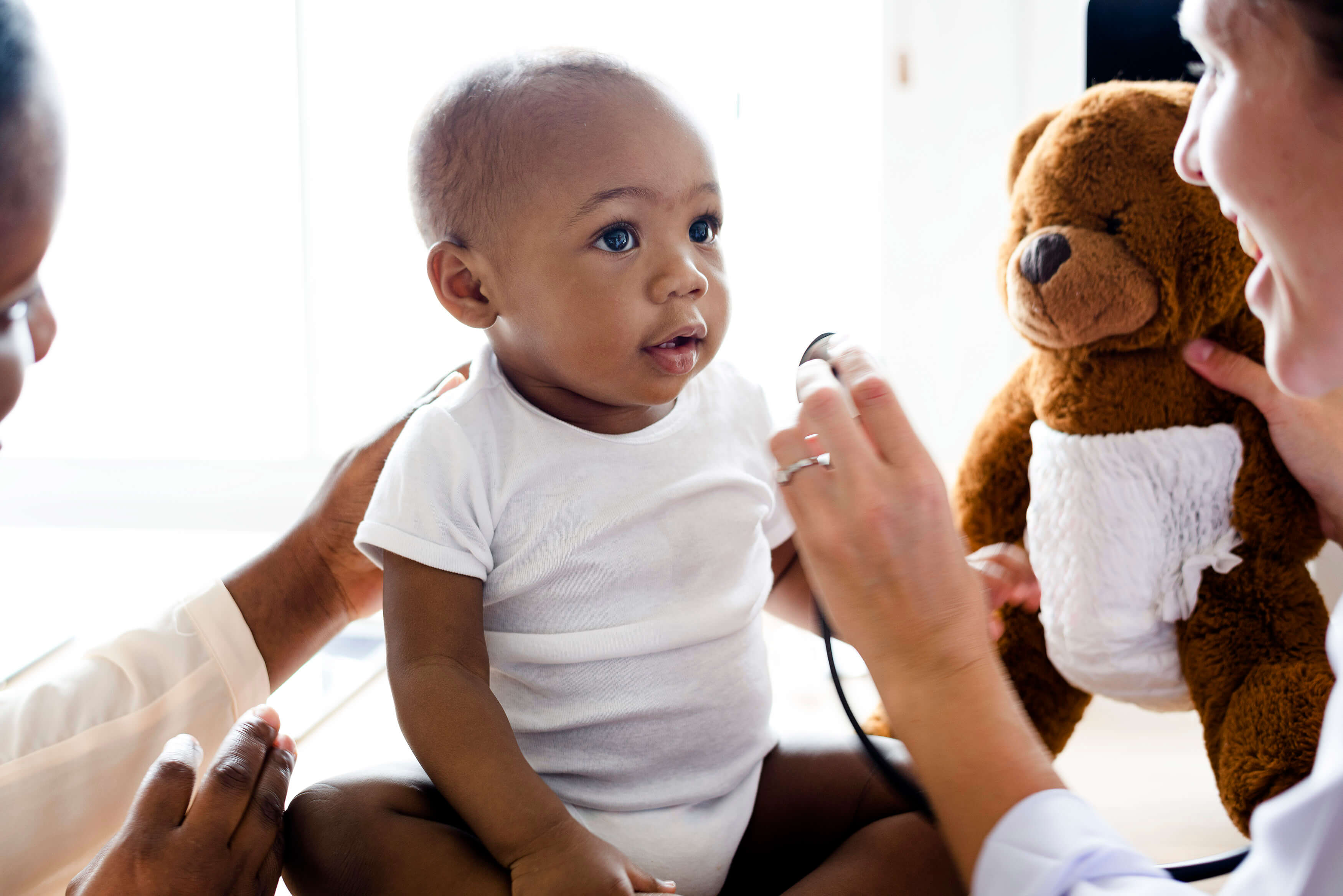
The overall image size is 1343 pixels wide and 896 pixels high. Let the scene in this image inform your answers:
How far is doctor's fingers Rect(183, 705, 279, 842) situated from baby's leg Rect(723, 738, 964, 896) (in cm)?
35

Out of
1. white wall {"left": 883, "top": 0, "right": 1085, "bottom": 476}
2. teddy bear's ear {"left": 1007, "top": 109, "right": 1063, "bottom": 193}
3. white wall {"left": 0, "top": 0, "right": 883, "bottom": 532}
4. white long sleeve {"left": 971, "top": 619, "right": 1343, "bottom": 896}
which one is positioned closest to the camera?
white long sleeve {"left": 971, "top": 619, "right": 1343, "bottom": 896}

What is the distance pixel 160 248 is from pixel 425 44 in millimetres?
625

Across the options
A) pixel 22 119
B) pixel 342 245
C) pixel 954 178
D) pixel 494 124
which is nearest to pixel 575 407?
pixel 494 124

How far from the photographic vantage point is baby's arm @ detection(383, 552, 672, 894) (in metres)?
0.64

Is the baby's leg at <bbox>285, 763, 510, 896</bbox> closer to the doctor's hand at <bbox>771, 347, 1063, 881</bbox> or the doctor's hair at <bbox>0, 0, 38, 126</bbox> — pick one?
the doctor's hand at <bbox>771, 347, 1063, 881</bbox>

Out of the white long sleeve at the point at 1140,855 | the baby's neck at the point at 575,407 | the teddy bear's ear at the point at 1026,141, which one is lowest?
the white long sleeve at the point at 1140,855

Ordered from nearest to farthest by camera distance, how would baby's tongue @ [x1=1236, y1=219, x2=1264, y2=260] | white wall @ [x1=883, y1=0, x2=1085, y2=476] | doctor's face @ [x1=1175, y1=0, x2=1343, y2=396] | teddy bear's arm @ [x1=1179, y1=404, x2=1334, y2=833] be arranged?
doctor's face @ [x1=1175, y1=0, x2=1343, y2=396] < baby's tongue @ [x1=1236, y1=219, x2=1264, y2=260] < teddy bear's arm @ [x1=1179, y1=404, x2=1334, y2=833] < white wall @ [x1=883, y1=0, x2=1085, y2=476]

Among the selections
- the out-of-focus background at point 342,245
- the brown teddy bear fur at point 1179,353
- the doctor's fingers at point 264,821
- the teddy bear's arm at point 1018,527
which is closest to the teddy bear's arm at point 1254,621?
the brown teddy bear fur at point 1179,353

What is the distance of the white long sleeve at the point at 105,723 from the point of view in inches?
30.6

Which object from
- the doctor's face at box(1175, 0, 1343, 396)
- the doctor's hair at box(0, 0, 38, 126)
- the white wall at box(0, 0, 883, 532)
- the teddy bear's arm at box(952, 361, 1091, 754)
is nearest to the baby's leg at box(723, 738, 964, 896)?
the teddy bear's arm at box(952, 361, 1091, 754)

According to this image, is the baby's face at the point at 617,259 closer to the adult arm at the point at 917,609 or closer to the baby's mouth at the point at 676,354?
the baby's mouth at the point at 676,354

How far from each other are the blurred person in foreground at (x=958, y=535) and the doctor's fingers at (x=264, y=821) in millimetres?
398

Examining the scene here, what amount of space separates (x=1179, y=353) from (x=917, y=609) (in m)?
0.49

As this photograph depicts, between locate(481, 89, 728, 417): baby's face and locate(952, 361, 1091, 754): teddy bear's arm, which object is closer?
locate(481, 89, 728, 417): baby's face
